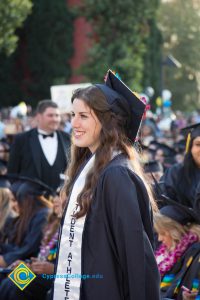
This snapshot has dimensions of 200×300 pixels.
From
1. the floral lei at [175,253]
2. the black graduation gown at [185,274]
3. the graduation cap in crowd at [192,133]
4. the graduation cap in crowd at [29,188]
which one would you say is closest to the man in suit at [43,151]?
the graduation cap in crowd at [29,188]

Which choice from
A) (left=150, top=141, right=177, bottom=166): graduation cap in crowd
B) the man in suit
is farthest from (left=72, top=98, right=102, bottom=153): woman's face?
(left=150, top=141, right=177, bottom=166): graduation cap in crowd

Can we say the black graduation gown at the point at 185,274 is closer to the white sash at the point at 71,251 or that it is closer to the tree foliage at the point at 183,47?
the white sash at the point at 71,251

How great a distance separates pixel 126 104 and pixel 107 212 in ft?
1.93

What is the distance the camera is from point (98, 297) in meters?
3.47

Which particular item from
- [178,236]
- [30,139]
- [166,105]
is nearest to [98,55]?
[166,105]

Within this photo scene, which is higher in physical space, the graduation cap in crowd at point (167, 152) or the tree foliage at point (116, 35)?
the tree foliage at point (116, 35)

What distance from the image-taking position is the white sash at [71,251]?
360 cm

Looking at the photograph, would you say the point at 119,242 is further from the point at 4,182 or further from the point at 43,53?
the point at 43,53

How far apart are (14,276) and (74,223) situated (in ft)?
2.94

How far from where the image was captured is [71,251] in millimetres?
3633

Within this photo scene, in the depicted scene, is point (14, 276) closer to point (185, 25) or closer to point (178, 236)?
point (178, 236)

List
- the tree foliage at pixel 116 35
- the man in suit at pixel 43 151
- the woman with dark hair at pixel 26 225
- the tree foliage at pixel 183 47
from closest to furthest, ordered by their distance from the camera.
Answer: the woman with dark hair at pixel 26 225, the man in suit at pixel 43 151, the tree foliage at pixel 116 35, the tree foliage at pixel 183 47

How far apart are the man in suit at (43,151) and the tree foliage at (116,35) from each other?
78.3ft

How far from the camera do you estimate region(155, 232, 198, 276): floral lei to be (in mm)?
5281
